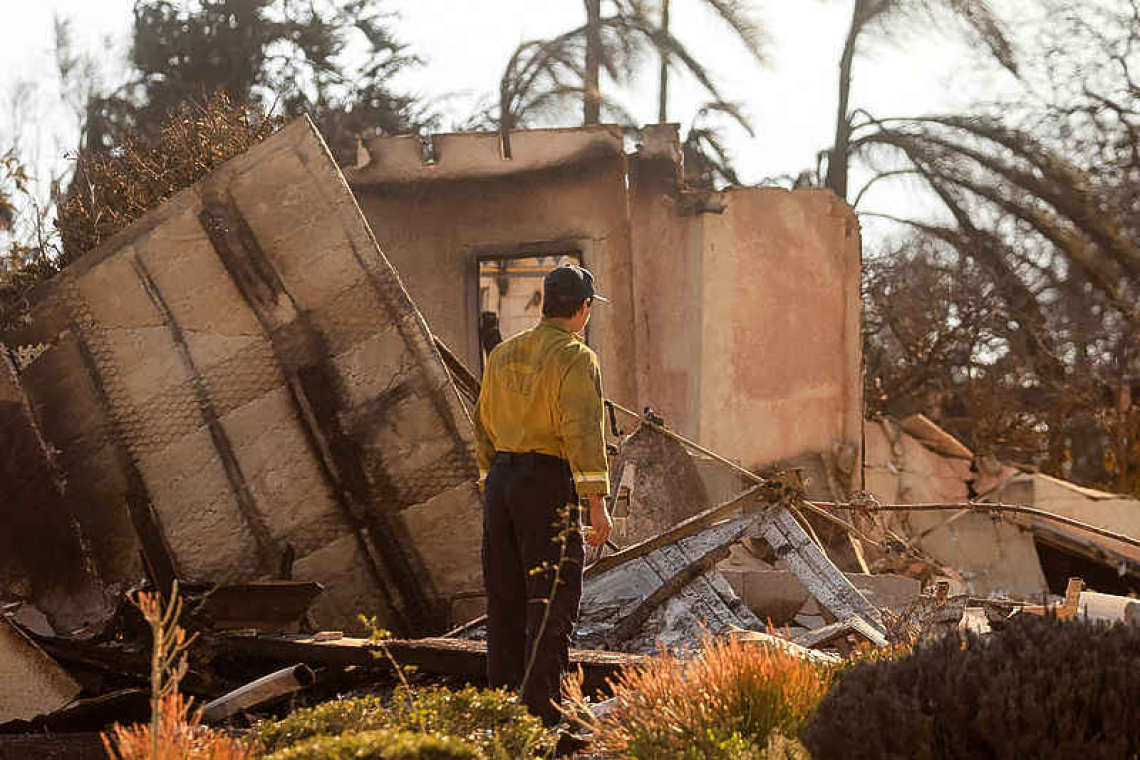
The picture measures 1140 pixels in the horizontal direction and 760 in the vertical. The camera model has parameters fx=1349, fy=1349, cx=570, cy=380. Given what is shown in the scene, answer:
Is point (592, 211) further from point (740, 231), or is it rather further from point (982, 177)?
point (982, 177)

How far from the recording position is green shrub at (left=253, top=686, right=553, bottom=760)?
3.81 metres

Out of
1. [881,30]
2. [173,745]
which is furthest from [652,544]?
[881,30]

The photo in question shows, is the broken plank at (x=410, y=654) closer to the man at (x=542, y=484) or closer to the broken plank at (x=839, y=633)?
Answer: the man at (x=542, y=484)

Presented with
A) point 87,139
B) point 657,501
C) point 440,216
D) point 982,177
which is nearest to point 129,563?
point 657,501

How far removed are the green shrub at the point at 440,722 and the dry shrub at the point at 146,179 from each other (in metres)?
5.44

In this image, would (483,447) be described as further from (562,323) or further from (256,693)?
(256,693)

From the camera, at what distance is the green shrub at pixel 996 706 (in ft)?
11.5

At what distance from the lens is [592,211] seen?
1272 centimetres

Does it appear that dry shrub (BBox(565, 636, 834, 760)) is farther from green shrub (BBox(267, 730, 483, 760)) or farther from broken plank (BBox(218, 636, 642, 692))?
broken plank (BBox(218, 636, 642, 692))

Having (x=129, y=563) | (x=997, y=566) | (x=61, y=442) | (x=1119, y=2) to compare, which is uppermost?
(x=1119, y=2)

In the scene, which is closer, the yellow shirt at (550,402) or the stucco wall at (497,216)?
the yellow shirt at (550,402)

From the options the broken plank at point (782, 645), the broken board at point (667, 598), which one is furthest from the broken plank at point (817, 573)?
the broken plank at point (782, 645)

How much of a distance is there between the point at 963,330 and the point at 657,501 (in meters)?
10.6

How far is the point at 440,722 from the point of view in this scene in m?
3.82
